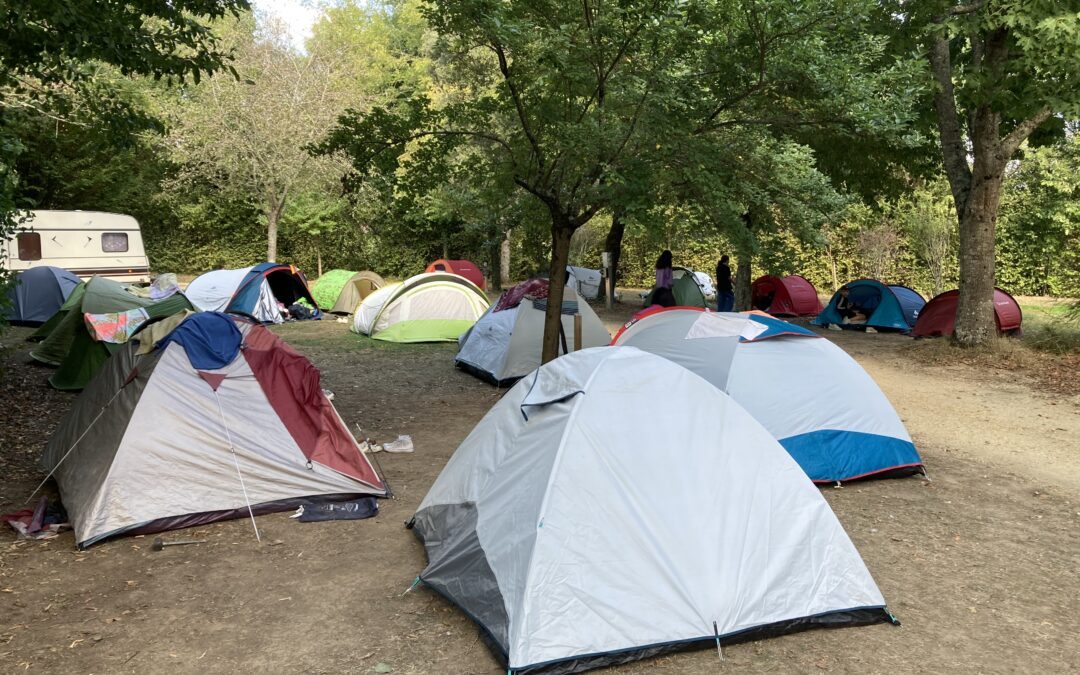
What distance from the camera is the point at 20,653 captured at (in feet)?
12.6

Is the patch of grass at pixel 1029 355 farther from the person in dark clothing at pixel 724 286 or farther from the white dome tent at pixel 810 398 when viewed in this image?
the white dome tent at pixel 810 398

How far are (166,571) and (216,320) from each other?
195 cm

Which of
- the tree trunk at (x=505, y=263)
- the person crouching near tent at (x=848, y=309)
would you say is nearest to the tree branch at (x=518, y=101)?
the person crouching near tent at (x=848, y=309)

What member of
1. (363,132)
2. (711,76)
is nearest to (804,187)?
(711,76)

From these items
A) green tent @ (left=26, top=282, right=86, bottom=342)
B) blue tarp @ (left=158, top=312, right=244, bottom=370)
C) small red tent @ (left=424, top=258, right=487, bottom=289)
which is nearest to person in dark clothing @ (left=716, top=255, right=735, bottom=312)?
small red tent @ (left=424, top=258, right=487, bottom=289)

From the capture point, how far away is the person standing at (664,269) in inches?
609

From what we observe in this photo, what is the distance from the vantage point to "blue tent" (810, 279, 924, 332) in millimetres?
15875

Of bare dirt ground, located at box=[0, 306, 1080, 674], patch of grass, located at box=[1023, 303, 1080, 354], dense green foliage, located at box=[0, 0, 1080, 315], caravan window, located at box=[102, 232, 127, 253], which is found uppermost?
dense green foliage, located at box=[0, 0, 1080, 315]

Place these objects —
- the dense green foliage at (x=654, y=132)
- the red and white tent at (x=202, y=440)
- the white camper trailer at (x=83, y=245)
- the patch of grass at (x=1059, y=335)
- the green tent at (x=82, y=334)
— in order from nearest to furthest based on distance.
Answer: the red and white tent at (x=202, y=440) < the dense green foliage at (x=654, y=132) < the green tent at (x=82, y=334) < the patch of grass at (x=1059, y=335) < the white camper trailer at (x=83, y=245)

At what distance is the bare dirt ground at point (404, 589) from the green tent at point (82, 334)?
7.34ft

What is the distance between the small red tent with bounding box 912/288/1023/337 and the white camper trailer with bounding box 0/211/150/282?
58.8 ft

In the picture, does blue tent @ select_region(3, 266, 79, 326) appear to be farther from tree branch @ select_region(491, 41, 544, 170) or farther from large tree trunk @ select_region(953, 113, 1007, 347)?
large tree trunk @ select_region(953, 113, 1007, 347)

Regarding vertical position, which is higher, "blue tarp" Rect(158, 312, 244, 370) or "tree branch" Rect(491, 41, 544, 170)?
"tree branch" Rect(491, 41, 544, 170)

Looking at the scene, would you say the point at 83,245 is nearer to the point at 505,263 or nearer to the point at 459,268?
the point at 459,268
